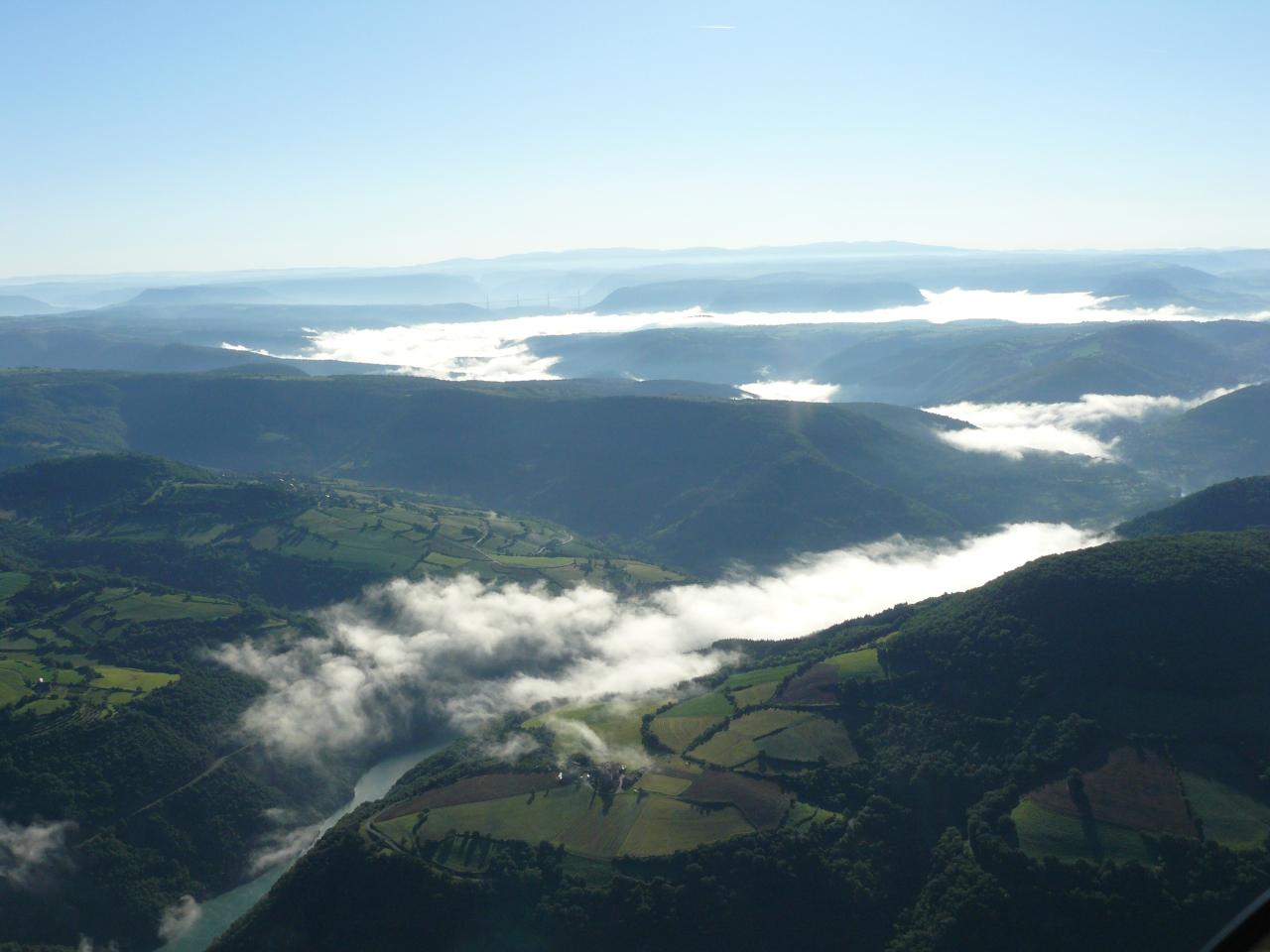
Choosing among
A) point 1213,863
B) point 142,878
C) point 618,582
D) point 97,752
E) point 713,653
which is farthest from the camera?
point 618,582

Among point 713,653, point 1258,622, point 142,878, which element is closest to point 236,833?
point 142,878

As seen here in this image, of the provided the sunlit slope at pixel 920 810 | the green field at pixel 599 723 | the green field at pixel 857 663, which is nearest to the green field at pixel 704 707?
the sunlit slope at pixel 920 810

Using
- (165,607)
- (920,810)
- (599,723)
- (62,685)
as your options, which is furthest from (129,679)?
(920,810)

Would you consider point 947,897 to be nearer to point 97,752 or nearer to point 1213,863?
point 1213,863

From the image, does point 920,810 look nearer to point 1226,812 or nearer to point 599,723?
point 1226,812

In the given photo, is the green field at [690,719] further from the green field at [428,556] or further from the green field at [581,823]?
the green field at [428,556]

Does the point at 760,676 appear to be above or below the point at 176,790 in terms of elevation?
above

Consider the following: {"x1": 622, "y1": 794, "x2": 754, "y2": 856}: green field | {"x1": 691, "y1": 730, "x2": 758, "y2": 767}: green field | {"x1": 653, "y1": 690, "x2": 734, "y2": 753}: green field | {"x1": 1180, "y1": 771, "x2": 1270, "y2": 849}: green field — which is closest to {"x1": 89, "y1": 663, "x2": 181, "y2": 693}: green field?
{"x1": 653, "y1": 690, "x2": 734, "y2": 753}: green field
